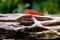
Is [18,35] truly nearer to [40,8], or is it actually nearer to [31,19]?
[31,19]

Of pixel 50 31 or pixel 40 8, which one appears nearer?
pixel 50 31

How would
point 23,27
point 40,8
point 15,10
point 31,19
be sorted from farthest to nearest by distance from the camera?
point 40,8 → point 15,10 → point 31,19 → point 23,27

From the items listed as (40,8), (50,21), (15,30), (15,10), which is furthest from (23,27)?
(40,8)

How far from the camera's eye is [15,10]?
6.25 feet

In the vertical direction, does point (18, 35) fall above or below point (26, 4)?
below

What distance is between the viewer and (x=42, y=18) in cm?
112

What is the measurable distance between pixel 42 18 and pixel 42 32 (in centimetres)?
14

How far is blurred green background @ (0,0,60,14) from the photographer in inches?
76.0

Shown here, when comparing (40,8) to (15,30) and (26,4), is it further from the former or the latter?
(15,30)

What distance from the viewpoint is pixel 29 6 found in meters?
2.02

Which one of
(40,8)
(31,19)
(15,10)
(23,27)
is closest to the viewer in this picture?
(23,27)

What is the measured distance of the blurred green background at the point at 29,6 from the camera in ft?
6.33

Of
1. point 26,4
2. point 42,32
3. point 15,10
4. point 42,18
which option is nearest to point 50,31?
point 42,32

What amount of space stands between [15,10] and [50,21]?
88cm
